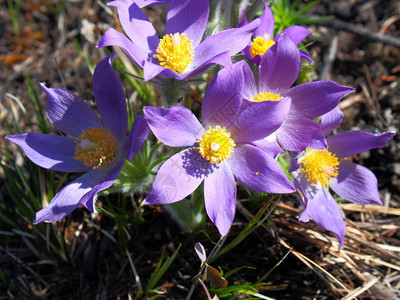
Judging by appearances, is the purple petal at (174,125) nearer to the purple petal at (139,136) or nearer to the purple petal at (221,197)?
the purple petal at (139,136)

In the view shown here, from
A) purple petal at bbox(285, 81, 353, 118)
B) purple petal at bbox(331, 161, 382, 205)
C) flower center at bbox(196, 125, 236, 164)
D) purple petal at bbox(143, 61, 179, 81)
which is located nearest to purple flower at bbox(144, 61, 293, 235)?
flower center at bbox(196, 125, 236, 164)

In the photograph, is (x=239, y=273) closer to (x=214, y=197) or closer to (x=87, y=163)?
(x=214, y=197)

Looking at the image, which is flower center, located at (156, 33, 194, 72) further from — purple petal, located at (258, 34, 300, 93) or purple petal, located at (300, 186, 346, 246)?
purple petal, located at (300, 186, 346, 246)

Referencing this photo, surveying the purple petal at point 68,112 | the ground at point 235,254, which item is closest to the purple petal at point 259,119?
the ground at point 235,254

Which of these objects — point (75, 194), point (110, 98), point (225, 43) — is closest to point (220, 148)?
point (225, 43)

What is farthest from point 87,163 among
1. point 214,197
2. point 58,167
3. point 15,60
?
point 15,60

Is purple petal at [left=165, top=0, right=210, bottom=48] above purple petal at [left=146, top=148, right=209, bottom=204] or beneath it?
above
